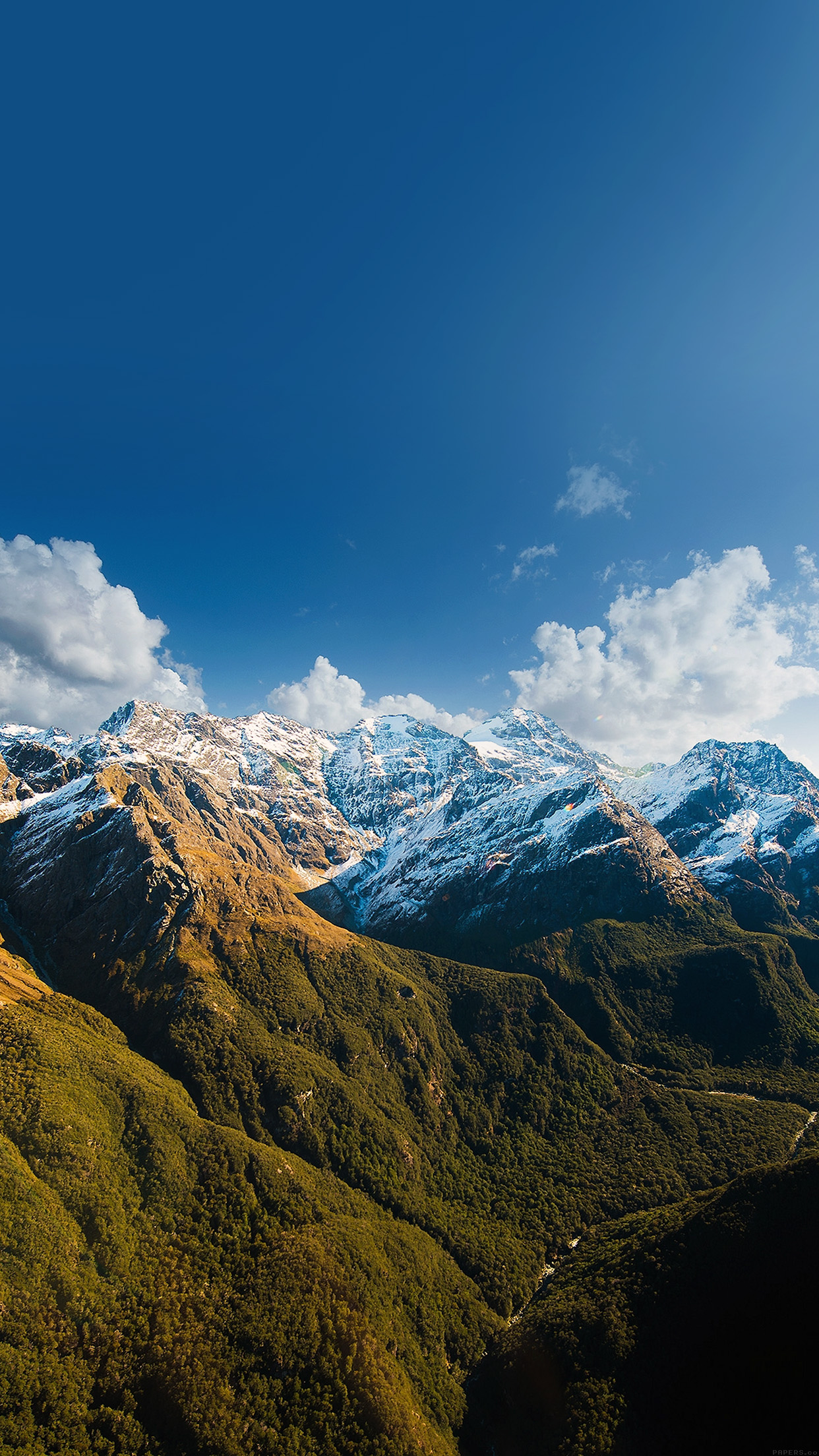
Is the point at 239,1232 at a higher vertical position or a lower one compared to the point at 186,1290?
higher

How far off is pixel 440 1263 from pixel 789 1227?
102 metres

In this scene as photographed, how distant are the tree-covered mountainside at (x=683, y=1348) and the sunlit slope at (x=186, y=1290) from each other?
21.9 metres

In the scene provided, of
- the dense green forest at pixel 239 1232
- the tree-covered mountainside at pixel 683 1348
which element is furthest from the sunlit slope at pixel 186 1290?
the tree-covered mountainside at pixel 683 1348

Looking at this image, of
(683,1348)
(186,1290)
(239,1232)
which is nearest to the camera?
(683,1348)

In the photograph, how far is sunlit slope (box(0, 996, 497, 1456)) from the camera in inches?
3893

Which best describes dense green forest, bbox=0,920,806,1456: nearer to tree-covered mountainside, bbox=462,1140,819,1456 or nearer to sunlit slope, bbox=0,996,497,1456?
sunlit slope, bbox=0,996,497,1456

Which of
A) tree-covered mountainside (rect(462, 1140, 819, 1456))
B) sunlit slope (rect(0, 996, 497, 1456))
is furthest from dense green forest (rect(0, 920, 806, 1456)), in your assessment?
tree-covered mountainside (rect(462, 1140, 819, 1456))

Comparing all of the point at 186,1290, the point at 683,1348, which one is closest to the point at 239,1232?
the point at 186,1290

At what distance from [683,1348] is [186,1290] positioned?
114 metres

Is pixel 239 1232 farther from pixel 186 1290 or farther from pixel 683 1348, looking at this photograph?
pixel 683 1348

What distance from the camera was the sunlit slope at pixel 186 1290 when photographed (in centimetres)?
9888

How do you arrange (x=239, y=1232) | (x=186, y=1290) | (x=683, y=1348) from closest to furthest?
1. (x=683, y=1348)
2. (x=186, y=1290)
3. (x=239, y=1232)

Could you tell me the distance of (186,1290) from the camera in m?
117

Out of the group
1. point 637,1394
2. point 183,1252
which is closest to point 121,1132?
point 183,1252
